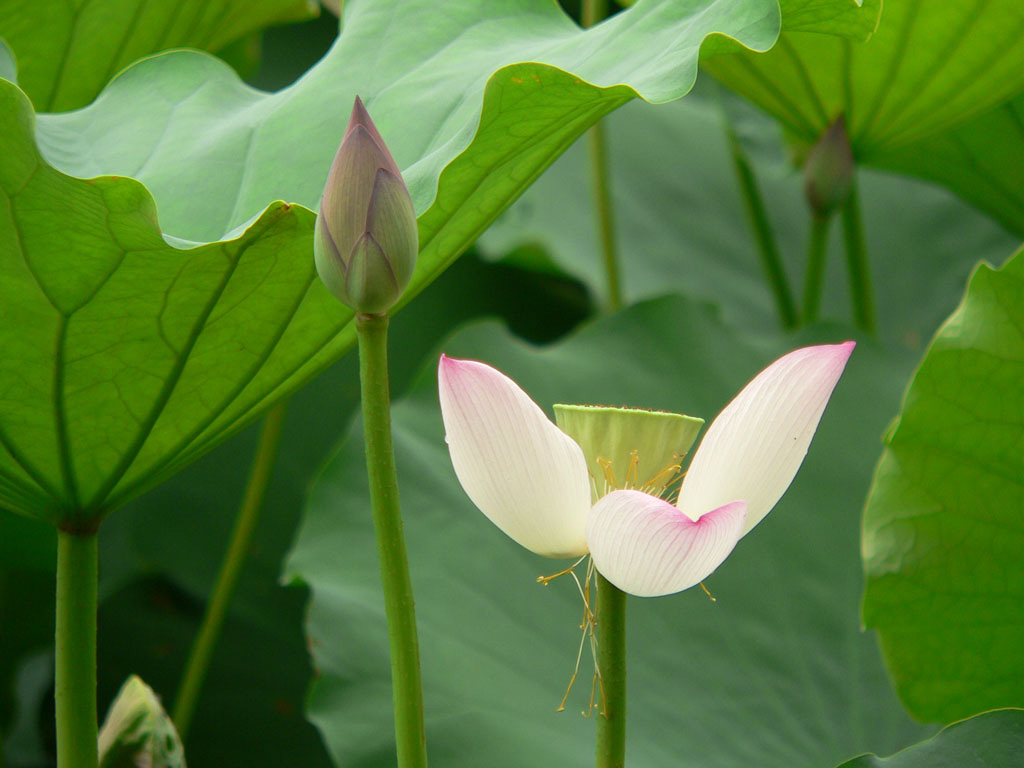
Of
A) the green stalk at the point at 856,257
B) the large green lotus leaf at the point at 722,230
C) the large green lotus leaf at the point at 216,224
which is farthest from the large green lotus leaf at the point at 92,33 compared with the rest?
the green stalk at the point at 856,257

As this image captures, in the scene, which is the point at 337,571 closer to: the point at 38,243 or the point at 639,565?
the point at 38,243

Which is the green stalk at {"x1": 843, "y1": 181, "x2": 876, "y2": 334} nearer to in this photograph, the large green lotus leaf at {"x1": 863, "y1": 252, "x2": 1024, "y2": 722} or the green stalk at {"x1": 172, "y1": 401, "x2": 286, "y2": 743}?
the large green lotus leaf at {"x1": 863, "y1": 252, "x2": 1024, "y2": 722}

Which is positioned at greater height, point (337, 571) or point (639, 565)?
point (337, 571)

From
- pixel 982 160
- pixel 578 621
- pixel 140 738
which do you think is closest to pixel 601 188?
pixel 982 160

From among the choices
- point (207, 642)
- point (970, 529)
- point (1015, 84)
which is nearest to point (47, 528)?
point (207, 642)

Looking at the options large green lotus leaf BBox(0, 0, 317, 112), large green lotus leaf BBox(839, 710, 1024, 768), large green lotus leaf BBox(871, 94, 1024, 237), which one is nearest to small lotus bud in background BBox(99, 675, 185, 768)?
large green lotus leaf BBox(839, 710, 1024, 768)

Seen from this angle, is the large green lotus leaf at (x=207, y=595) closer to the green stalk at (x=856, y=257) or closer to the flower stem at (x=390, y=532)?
the green stalk at (x=856, y=257)
